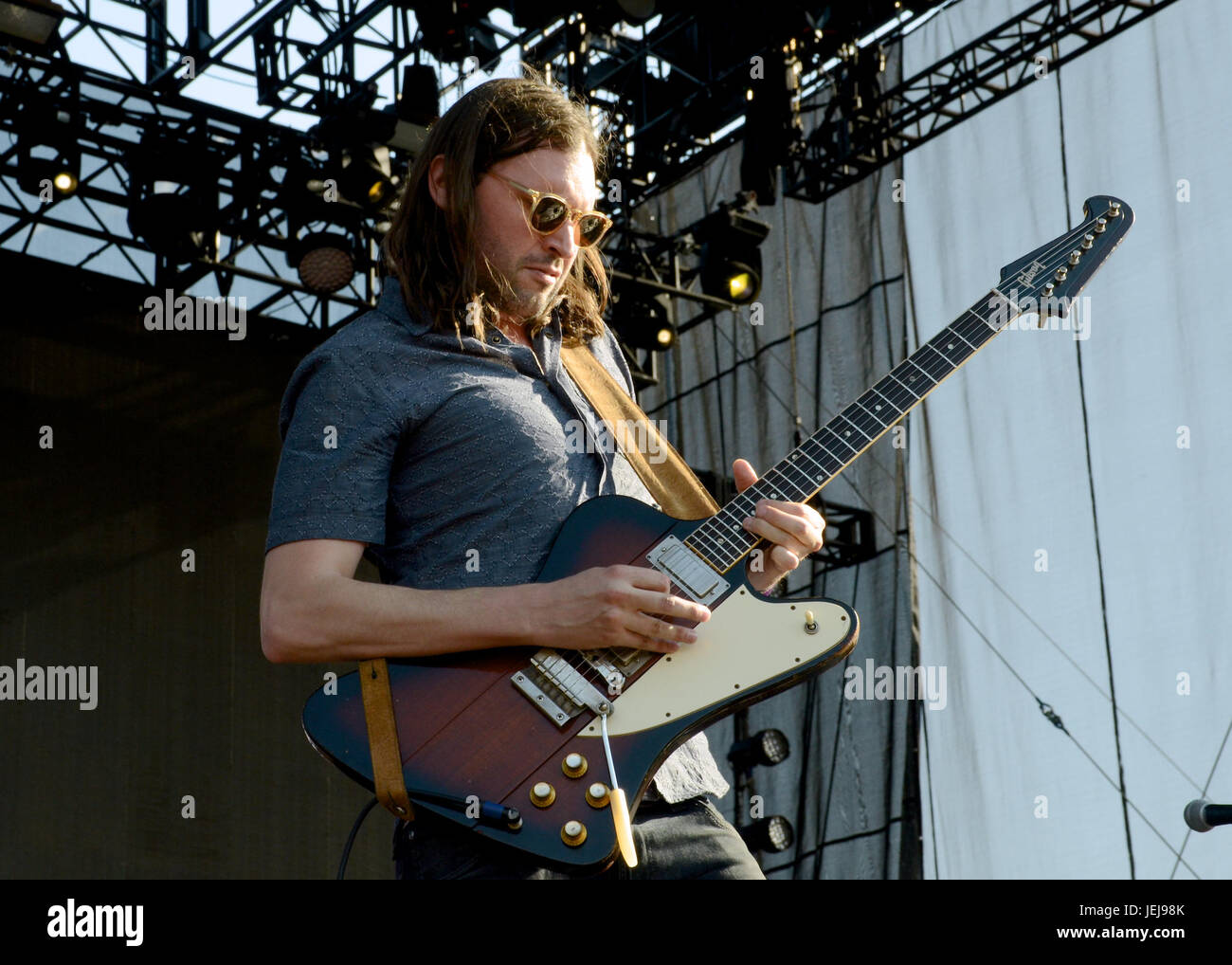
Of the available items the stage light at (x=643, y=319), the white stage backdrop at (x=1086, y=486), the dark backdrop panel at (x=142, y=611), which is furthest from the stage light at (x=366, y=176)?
the white stage backdrop at (x=1086, y=486)

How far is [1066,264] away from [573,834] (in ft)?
3.78

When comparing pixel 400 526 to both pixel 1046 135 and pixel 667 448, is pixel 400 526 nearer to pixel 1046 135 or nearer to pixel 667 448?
pixel 667 448

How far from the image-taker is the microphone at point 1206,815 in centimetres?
182

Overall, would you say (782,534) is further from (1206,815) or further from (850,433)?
(1206,815)

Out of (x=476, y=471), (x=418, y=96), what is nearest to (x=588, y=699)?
(x=476, y=471)

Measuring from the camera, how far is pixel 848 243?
8406 millimetres

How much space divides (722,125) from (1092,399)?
2549mm

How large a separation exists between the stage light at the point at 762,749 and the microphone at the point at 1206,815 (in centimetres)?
586

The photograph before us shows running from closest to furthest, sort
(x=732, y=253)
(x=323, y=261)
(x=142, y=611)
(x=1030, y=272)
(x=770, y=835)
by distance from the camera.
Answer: (x=1030, y=272) → (x=770, y=835) → (x=323, y=261) → (x=732, y=253) → (x=142, y=611)

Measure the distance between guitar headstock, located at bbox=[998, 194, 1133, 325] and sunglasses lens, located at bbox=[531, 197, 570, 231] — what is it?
2.21ft

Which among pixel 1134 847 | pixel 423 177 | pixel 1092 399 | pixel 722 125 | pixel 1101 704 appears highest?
pixel 722 125

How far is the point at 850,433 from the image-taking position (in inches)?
78.5
